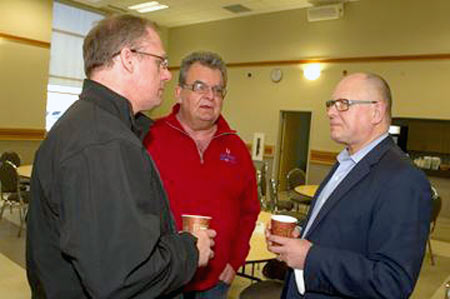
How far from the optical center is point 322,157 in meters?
8.95

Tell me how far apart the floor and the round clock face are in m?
5.13

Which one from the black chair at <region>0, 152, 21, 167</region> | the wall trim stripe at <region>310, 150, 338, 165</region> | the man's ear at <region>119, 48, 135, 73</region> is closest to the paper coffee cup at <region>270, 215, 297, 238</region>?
the man's ear at <region>119, 48, 135, 73</region>

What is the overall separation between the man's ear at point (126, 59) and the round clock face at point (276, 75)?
8771 mm

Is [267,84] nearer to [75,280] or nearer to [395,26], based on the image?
[395,26]

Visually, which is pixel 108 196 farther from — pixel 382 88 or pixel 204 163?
pixel 382 88

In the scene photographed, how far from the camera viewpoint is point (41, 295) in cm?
120

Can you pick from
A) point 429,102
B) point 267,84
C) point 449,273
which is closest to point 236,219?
point 449,273

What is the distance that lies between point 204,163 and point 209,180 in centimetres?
9

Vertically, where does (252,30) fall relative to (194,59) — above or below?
above

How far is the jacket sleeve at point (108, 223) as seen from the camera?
96 centimetres

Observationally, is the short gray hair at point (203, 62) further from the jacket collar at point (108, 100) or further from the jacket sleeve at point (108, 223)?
the jacket sleeve at point (108, 223)

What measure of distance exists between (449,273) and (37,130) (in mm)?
8418

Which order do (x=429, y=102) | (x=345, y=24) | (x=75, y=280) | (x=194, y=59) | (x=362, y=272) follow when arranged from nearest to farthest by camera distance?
(x=75, y=280) < (x=362, y=272) < (x=194, y=59) < (x=429, y=102) < (x=345, y=24)

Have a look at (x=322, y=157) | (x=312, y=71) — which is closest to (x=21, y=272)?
(x=322, y=157)
